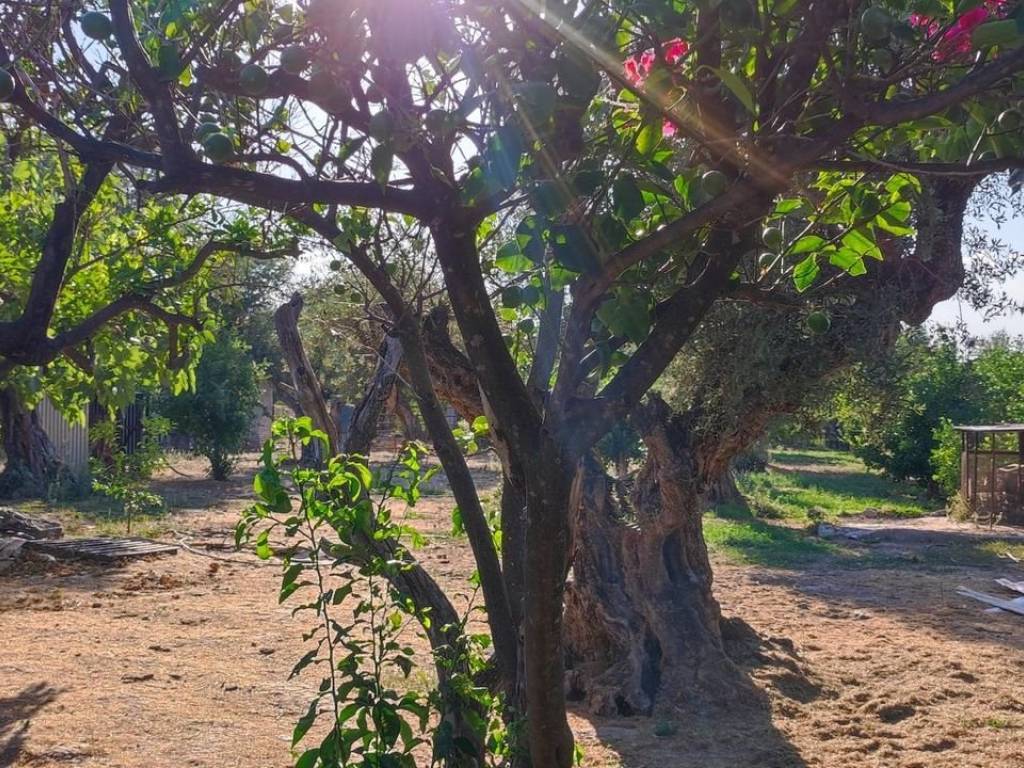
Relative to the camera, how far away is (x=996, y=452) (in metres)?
16.5

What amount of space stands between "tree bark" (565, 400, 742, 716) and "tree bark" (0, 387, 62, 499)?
45.6 feet

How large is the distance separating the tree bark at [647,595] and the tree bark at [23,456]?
45.6 feet

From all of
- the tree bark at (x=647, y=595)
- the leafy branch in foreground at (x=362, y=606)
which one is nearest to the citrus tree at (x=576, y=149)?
the leafy branch in foreground at (x=362, y=606)

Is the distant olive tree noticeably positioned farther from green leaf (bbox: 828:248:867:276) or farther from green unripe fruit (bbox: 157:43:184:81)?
green leaf (bbox: 828:248:867:276)

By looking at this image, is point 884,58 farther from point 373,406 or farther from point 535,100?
point 373,406

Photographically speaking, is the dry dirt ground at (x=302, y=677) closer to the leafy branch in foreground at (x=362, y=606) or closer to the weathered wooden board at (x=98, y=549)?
the weathered wooden board at (x=98, y=549)

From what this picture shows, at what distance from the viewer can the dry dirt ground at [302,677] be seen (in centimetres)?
483

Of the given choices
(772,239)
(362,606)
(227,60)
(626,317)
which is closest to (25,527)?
(362,606)

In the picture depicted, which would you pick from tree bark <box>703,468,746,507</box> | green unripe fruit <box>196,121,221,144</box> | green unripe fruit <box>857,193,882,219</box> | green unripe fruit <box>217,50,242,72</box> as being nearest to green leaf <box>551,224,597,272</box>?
green unripe fruit <box>857,193,882,219</box>

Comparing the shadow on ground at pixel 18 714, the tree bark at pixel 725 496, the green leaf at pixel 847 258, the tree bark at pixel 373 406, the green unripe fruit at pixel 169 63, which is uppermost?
the green unripe fruit at pixel 169 63

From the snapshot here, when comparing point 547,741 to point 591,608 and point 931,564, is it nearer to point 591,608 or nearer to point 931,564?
point 591,608

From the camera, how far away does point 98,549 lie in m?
10.3

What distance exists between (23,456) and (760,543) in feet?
41.6

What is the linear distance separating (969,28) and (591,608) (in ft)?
15.5
